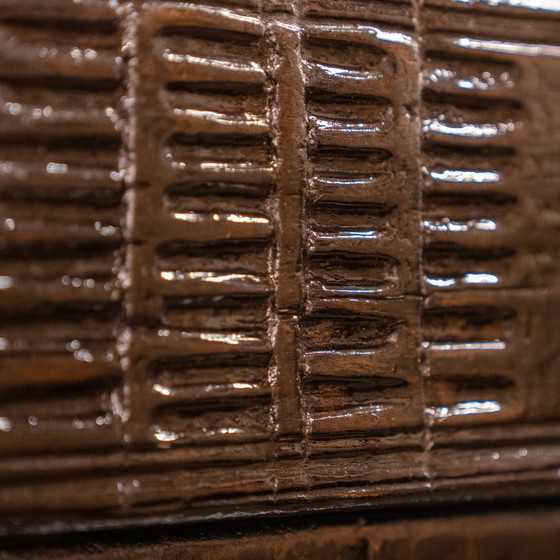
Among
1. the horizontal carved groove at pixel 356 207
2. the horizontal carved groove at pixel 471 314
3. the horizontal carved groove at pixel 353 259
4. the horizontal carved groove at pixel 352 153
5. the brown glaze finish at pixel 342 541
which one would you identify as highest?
the horizontal carved groove at pixel 352 153

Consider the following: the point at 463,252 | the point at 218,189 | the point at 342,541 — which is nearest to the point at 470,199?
the point at 463,252

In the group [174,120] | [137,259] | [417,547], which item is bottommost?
[417,547]

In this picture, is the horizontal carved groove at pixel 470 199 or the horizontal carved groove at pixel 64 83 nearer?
the horizontal carved groove at pixel 64 83

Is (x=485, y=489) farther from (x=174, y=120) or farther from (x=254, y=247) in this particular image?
(x=174, y=120)

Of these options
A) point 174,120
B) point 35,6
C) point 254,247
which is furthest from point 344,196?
point 35,6

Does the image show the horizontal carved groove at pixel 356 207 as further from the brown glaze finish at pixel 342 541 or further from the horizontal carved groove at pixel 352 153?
the brown glaze finish at pixel 342 541

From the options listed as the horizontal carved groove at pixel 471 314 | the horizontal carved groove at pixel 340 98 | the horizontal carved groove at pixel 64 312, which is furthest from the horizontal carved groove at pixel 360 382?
the horizontal carved groove at pixel 340 98

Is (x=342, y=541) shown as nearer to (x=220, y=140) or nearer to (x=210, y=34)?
(x=220, y=140)

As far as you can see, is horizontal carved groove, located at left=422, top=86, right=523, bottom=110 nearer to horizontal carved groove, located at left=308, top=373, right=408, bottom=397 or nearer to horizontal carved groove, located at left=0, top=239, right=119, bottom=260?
horizontal carved groove, located at left=308, top=373, right=408, bottom=397
